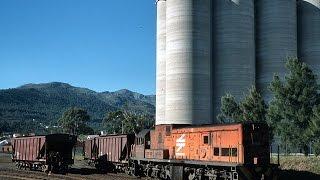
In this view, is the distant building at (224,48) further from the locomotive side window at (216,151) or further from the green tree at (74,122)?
the green tree at (74,122)

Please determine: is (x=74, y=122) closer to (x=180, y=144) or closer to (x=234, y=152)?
(x=180, y=144)

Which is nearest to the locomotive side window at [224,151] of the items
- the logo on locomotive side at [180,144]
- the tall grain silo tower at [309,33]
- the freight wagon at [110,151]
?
the logo on locomotive side at [180,144]

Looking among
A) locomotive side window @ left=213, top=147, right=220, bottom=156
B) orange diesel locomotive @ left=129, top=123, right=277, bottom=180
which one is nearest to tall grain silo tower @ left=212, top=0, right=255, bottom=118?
orange diesel locomotive @ left=129, top=123, right=277, bottom=180

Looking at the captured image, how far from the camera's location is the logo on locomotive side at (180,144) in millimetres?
31391

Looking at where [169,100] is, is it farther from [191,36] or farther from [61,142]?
[61,142]

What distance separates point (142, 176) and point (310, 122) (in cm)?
1562

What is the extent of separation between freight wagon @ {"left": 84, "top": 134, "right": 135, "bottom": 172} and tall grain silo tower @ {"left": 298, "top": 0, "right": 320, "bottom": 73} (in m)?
45.8

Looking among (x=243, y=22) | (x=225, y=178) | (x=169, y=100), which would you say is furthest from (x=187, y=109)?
(x=225, y=178)

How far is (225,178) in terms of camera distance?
2694 centimetres

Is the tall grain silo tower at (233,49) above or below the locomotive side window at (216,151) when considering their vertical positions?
above

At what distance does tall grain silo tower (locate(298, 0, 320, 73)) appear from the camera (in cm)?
7856

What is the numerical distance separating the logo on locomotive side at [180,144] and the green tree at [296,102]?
14721 mm

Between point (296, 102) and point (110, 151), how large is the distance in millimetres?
18505

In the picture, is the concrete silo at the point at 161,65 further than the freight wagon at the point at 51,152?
Yes
